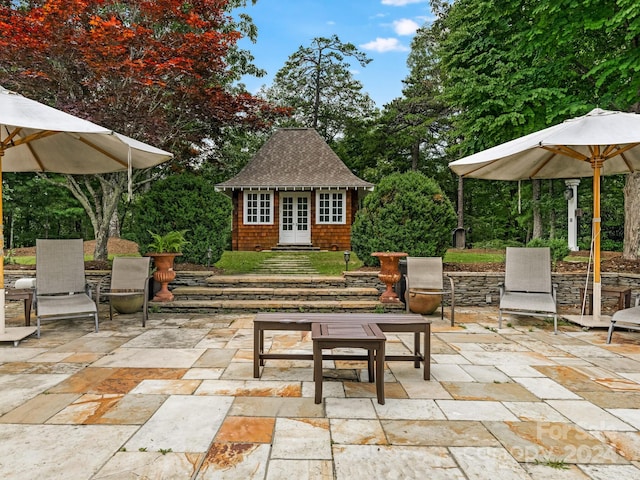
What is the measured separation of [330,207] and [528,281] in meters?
10.2

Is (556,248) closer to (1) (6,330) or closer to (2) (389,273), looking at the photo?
(2) (389,273)

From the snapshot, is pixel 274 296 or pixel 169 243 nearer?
pixel 274 296

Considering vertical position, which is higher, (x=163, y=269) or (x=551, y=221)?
(x=551, y=221)

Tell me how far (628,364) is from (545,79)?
6784mm

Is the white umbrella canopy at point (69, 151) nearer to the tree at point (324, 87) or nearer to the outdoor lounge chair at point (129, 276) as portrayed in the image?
the outdoor lounge chair at point (129, 276)

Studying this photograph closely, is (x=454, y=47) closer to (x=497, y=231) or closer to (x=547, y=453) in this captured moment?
(x=547, y=453)

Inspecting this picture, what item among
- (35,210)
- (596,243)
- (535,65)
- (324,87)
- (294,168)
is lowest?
(596,243)

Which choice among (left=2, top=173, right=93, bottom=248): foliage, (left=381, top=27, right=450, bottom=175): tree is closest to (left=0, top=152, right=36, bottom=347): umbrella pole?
(left=2, top=173, right=93, bottom=248): foliage

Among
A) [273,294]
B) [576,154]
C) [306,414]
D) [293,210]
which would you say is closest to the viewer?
[306,414]

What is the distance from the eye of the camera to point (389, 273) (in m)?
6.82

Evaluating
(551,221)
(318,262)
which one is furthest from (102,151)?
(551,221)

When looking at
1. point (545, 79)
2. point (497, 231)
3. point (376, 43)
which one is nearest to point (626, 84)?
point (545, 79)

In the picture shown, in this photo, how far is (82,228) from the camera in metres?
20.5

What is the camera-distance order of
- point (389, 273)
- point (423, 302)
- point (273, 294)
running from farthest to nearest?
1. point (273, 294)
2. point (389, 273)
3. point (423, 302)
